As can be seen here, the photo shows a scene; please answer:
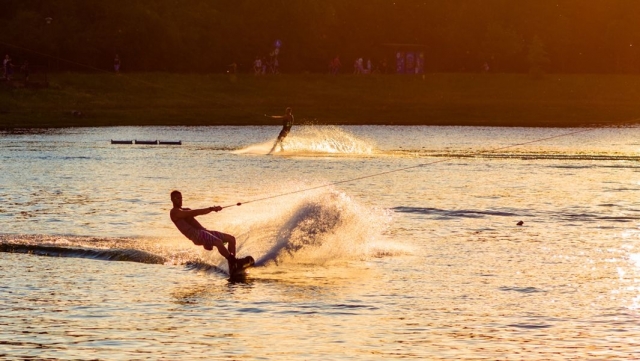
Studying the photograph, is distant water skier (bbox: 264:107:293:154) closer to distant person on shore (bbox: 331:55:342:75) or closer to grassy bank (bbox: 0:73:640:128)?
grassy bank (bbox: 0:73:640:128)

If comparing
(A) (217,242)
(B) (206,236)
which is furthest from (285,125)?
(A) (217,242)

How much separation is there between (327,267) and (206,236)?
6.02ft

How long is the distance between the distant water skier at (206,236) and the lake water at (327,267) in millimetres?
366

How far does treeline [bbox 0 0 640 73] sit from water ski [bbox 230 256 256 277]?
5427cm

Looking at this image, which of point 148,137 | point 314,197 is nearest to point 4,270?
point 314,197

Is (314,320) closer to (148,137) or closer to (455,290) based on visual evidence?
(455,290)

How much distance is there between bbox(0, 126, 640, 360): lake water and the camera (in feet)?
45.1

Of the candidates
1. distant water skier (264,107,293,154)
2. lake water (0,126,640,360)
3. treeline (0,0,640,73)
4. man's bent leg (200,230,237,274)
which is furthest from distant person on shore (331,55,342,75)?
man's bent leg (200,230,237,274)

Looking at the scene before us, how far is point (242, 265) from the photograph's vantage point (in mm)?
17641

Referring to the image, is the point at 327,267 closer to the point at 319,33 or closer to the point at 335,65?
the point at 335,65

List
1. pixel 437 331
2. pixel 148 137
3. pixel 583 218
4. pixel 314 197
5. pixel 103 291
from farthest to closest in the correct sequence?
pixel 148 137
pixel 583 218
pixel 314 197
pixel 103 291
pixel 437 331

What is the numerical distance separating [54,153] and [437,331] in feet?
101

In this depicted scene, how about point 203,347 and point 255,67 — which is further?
point 255,67

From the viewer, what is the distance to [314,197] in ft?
67.3
